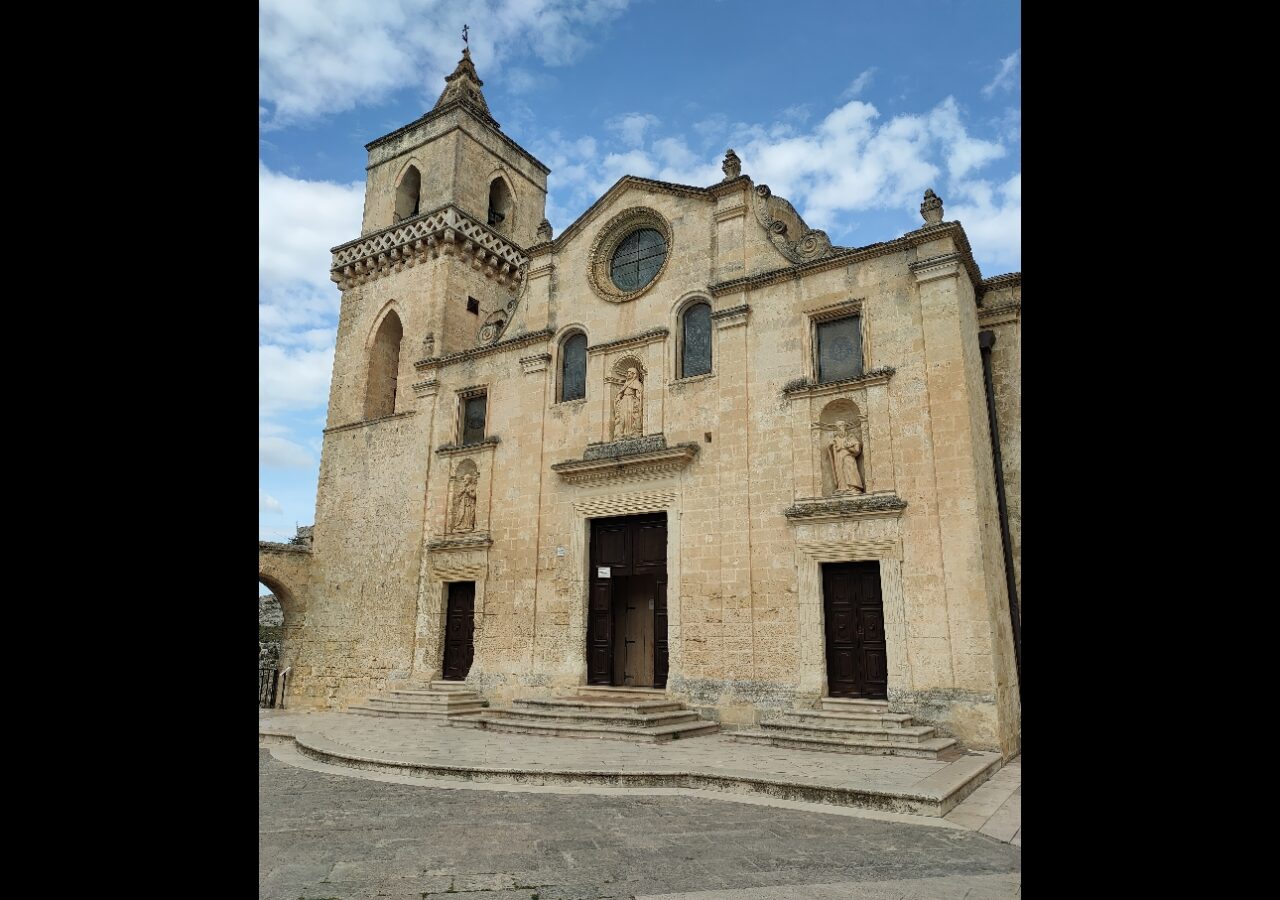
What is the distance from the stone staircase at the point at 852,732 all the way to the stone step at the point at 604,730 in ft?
2.20

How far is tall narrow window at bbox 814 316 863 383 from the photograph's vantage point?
14.1 metres

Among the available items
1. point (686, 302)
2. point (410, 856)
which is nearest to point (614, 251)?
point (686, 302)

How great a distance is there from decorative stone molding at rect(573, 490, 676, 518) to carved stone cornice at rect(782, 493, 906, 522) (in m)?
2.59

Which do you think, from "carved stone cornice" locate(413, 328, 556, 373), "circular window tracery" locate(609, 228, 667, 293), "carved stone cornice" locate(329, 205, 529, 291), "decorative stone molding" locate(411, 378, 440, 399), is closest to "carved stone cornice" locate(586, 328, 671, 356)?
"circular window tracery" locate(609, 228, 667, 293)

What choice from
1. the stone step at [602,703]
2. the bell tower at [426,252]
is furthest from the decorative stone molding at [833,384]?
the bell tower at [426,252]

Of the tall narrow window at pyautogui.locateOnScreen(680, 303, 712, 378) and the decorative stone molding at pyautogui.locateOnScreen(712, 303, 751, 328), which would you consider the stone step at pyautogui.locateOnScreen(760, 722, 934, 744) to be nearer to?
the tall narrow window at pyautogui.locateOnScreen(680, 303, 712, 378)

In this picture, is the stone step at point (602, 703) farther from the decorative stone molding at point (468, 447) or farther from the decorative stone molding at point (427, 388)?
the decorative stone molding at point (427, 388)

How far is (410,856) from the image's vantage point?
570 centimetres

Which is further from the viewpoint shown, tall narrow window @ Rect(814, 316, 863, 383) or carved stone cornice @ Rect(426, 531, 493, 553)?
carved stone cornice @ Rect(426, 531, 493, 553)
